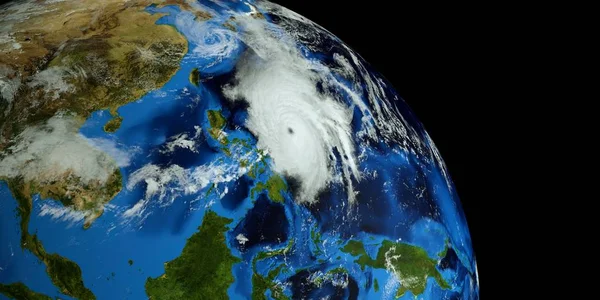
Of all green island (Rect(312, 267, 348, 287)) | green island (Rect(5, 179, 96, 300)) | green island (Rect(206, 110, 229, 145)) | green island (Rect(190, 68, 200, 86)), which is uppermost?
green island (Rect(190, 68, 200, 86))

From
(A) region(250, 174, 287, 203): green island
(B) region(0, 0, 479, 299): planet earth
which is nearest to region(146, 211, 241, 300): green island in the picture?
(B) region(0, 0, 479, 299): planet earth

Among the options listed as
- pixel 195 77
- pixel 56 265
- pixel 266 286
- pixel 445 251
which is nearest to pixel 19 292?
pixel 56 265

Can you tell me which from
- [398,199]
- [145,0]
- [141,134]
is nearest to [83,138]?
[141,134]

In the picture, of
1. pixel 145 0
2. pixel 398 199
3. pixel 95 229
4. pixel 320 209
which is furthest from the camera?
Answer: pixel 145 0

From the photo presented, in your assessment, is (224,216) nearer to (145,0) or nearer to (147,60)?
(147,60)

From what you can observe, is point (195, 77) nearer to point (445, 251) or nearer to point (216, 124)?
point (216, 124)

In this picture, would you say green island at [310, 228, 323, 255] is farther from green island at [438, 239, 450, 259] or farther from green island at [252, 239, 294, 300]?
green island at [438, 239, 450, 259]
